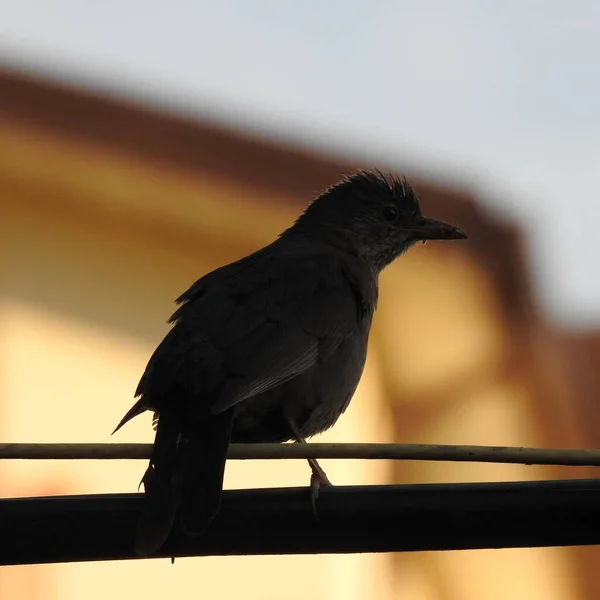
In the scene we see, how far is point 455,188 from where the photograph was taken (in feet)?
24.1

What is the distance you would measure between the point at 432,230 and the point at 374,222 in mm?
303

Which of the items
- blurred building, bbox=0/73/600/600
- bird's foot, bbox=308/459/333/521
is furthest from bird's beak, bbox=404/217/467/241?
bird's foot, bbox=308/459/333/521

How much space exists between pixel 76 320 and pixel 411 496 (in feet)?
15.7

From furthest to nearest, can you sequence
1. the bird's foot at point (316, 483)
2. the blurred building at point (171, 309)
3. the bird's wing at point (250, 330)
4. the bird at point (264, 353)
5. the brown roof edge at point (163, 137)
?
the brown roof edge at point (163, 137) → the blurred building at point (171, 309) → the bird's wing at point (250, 330) → the bird at point (264, 353) → the bird's foot at point (316, 483)

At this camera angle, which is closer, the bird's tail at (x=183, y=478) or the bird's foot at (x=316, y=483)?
the bird's foot at (x=316, y=483)

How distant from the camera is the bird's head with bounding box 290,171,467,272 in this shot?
5.56 metres

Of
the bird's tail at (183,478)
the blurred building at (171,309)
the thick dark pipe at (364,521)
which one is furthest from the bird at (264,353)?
the blurred building at (171,309)

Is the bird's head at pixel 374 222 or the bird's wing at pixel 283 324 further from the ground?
the bird's head at pixel 374 222

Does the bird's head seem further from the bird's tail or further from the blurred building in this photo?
the bird's tail

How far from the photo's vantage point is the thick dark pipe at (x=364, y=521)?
2680mm

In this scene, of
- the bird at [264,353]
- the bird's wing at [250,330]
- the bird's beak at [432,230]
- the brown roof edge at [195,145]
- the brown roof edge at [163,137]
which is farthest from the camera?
the brown roof edge at [163,137]

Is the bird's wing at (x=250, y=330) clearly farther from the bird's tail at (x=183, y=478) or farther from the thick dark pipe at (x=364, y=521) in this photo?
the thick dark pipe at (x=364, y=521)

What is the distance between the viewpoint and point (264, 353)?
3.94 meters

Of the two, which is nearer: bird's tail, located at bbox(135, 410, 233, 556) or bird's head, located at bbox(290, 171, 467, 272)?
bird's tail, located at bbox(135, 410, 233, 556)
